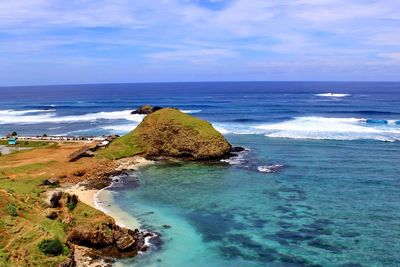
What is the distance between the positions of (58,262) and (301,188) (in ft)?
90.1

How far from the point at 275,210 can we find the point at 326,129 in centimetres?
4968

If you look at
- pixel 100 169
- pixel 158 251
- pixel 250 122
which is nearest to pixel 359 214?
pixel 158 251

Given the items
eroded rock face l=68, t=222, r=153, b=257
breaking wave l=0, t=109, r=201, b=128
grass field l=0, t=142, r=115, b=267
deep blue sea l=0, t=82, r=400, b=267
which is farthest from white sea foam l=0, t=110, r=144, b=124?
eroded rock face l=68, t=222, r=153, b=257

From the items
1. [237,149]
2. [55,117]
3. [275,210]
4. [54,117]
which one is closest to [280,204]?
[275,210]

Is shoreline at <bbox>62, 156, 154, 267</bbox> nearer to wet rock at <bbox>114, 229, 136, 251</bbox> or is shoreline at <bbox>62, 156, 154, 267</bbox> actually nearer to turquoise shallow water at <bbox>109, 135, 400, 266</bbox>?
turquoise shallow water at <bbox>109, 135, 400, 266</bbox>

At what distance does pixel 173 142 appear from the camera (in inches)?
2410

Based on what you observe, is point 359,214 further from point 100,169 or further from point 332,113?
point 332,113

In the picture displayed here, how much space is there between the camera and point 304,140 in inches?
2879

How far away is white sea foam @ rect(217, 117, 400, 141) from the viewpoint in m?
76.6

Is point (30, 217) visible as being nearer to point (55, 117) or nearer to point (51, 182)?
point (51, 182)

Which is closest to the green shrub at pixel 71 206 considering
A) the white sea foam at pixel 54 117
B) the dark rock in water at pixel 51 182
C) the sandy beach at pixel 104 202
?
the sandy beach at pixel 104 202

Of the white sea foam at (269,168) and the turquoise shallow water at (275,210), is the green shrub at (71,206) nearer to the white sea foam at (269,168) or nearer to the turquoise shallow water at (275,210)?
the turquoise shallow water at (275,210)

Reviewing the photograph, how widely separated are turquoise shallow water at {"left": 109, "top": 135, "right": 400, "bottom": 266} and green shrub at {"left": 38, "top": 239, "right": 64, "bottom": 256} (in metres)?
4.74

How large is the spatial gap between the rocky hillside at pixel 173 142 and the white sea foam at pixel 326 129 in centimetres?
2136
